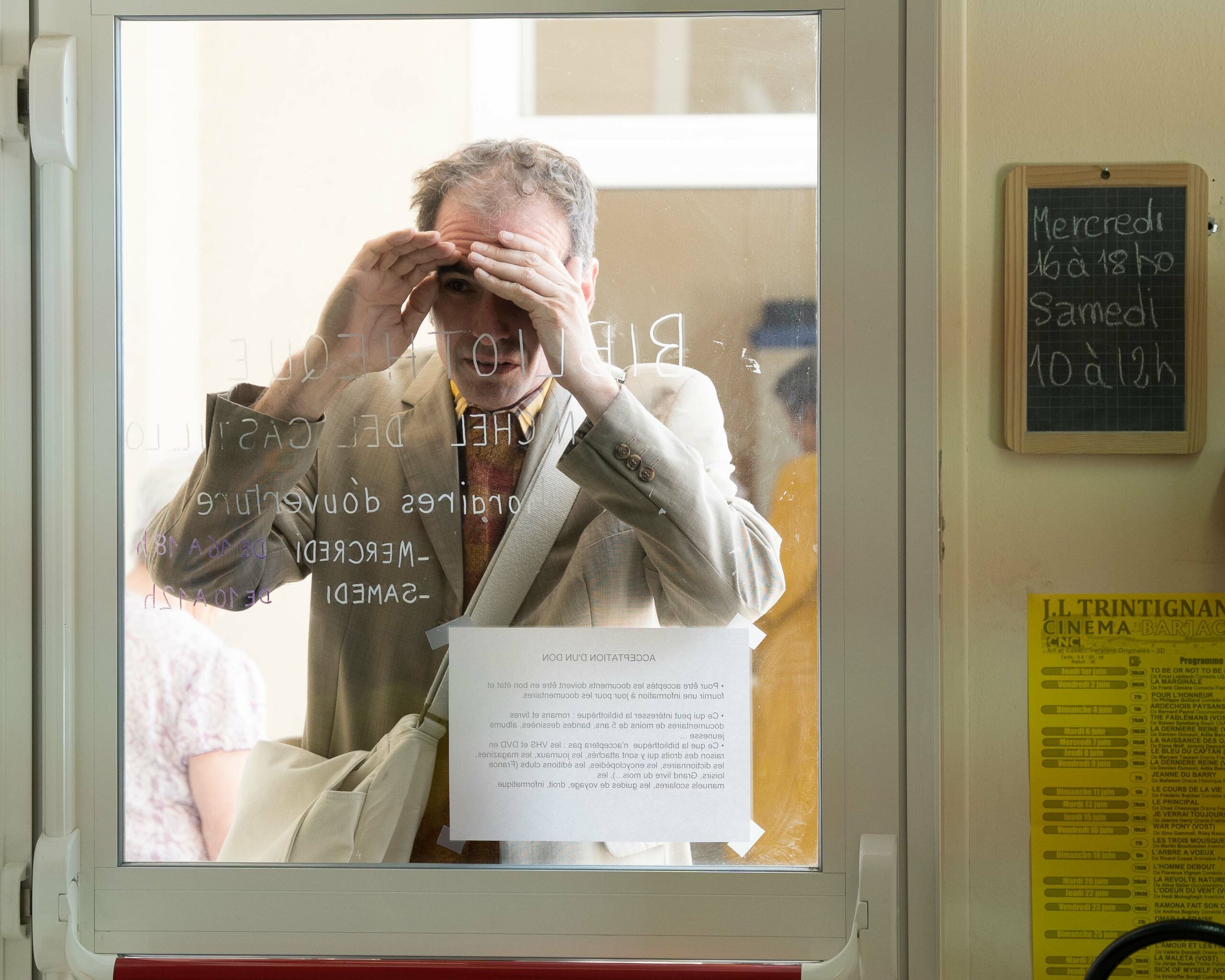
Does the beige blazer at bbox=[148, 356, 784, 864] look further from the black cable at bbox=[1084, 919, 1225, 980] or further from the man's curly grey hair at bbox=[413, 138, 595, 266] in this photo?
the black cable at bbox=[1084, 919, 1225, 980]

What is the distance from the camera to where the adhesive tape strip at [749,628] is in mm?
1131

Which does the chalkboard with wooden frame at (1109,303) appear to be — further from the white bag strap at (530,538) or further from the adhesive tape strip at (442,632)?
the adhesive tape strip at (442,632)

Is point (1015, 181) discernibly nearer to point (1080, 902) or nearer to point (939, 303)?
point (939, 303)

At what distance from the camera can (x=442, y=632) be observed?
44.8 inches

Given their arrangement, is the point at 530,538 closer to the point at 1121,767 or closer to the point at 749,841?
the point at 749,841

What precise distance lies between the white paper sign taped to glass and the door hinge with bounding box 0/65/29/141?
76cm

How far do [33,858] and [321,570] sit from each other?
47cm

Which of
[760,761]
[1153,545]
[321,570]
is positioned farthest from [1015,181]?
[321,570]

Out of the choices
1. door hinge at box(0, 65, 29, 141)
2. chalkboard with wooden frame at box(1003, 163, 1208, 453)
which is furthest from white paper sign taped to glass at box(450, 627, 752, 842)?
door hinge at box(0, 65, 29, 141)

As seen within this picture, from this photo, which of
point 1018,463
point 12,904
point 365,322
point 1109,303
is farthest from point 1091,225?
point 12,904

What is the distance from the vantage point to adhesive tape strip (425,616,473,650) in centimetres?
114

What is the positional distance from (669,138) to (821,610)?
1.85 ft

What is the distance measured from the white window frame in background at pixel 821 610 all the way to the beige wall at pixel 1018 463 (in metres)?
0.03

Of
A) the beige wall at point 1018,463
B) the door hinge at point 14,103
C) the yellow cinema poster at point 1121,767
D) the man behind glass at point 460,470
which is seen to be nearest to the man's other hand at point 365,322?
the man behind glass at point 460,470
